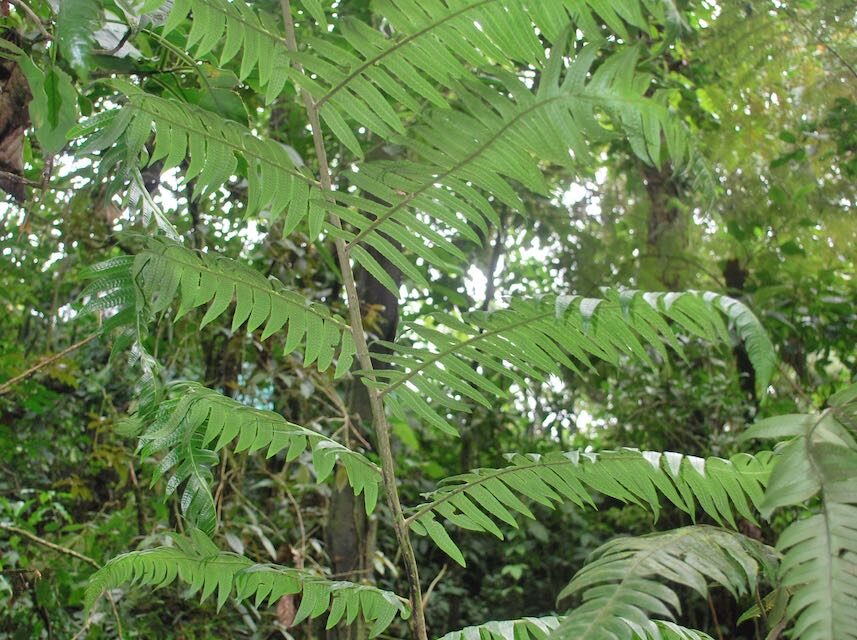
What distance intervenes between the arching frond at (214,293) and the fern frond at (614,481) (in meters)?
0.25

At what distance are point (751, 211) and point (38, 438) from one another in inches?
136

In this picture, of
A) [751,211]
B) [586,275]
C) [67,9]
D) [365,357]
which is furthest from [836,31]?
[67,9]

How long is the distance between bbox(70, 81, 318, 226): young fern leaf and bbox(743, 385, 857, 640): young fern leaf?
704 millimetres

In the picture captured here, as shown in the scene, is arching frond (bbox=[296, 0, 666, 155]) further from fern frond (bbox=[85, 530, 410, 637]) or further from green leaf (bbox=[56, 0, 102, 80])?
fern frond (bbox=[85, 530, 410, 637])

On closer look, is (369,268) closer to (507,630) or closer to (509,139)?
(509,139)

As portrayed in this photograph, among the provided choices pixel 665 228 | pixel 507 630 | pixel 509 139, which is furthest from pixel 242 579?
pixel 665 228

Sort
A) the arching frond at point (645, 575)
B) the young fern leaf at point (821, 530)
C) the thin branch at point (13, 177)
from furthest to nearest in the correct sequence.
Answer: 1. the thin branch at point (13, 177)
2. the arching frond at point (645, 575)
3. the young fern leaf at point (821, 530)

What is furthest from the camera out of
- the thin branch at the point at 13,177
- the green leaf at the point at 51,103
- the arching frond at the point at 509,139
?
the thin branch at the point at 13,177

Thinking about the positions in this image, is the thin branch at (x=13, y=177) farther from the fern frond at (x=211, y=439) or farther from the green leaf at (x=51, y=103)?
the fern frond at (x=211, y=439)

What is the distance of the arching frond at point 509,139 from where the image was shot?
0.88 meters

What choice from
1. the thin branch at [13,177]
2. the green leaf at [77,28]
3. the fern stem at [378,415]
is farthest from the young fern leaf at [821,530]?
the thin branch at [13,177]

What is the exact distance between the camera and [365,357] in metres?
1.16

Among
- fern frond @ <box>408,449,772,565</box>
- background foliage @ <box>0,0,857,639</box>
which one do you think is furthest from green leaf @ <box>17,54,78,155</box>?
fern frond @ <box>408,449,772,565</box>

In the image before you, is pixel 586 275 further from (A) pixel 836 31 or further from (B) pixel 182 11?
(B) pixel 182 11
